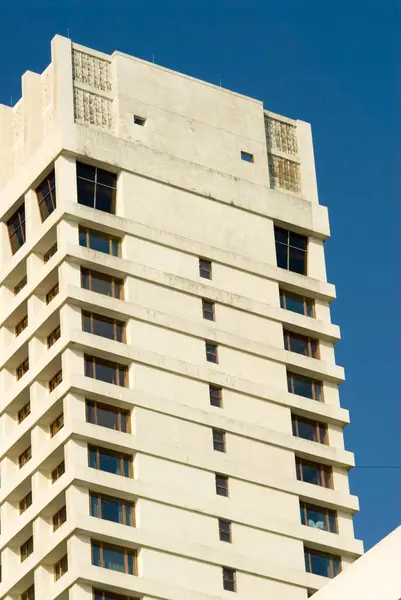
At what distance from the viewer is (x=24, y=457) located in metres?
104

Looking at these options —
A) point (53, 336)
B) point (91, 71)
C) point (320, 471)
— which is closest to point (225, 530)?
point (320, 471)

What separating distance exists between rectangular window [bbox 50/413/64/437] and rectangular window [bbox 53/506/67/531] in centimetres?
427

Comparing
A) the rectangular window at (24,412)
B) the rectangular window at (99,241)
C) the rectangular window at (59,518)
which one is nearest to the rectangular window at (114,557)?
the rectangular window at (59,518)

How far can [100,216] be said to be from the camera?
104 m

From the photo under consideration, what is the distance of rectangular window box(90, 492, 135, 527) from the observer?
97.1 m

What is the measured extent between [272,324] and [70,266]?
12.1m

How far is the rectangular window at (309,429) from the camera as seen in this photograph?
106875mm

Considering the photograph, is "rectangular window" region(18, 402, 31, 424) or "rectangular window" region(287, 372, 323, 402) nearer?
"rectangular window" region(18, 402, 31, 424)

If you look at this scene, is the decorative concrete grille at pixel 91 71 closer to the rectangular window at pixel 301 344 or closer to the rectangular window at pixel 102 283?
the rectangular window at pixel 102 283

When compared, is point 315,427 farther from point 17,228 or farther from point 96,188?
point 17,228

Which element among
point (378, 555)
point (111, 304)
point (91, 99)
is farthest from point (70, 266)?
point (378, 555)

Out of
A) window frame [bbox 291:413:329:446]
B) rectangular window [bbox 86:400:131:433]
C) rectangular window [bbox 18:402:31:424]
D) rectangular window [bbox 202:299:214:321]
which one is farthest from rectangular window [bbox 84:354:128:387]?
window frame [bbox 291:413:329:446]

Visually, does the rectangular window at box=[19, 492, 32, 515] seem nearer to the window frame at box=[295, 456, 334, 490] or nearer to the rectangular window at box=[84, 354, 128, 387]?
the rectangular window at box=[84, 354, 128, 387]

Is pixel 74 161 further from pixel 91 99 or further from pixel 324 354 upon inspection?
pixel 324 354
